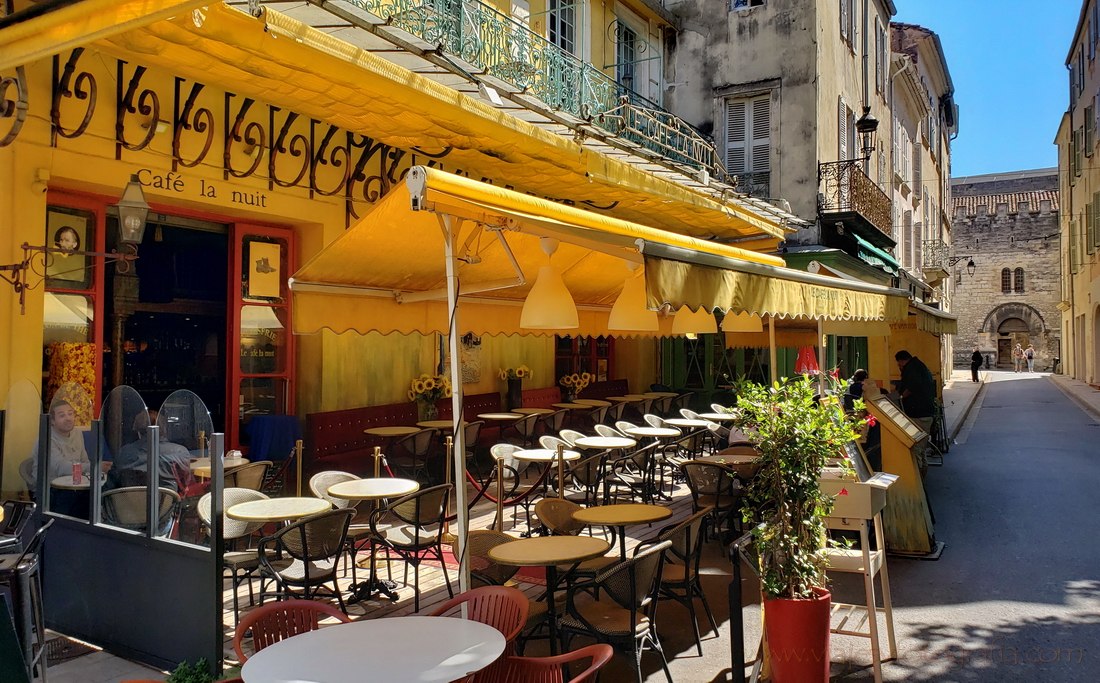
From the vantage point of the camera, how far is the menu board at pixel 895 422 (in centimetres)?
739

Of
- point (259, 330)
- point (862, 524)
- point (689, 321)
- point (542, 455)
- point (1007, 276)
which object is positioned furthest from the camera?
point (1007, 276)

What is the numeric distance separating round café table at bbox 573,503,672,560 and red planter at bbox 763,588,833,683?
1.36 m

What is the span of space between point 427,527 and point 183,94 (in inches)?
191

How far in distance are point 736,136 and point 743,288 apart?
14067 millimetres

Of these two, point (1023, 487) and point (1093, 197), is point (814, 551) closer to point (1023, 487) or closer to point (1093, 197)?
point (1023, 487)

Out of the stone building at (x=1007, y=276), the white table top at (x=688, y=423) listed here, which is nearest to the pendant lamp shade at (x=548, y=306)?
the white table top at (x=688, y=423)

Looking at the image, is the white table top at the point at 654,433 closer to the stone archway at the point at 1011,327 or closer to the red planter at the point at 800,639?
the red planter at the point at 800,639

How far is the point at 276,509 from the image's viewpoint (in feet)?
17.9

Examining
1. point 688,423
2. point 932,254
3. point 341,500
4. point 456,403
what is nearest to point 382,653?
point 456,403

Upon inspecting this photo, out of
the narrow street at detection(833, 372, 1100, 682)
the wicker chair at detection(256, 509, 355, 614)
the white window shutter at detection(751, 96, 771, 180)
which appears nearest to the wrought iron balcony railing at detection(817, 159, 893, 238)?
the white window shutter at detection(751, 96, 771, 180)

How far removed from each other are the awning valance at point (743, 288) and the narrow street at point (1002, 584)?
2.25 metres

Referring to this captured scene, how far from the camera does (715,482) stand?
24.3 ft

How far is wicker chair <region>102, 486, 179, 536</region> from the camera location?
15.7ft

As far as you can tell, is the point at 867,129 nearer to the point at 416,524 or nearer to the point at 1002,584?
the point at 1002,584
